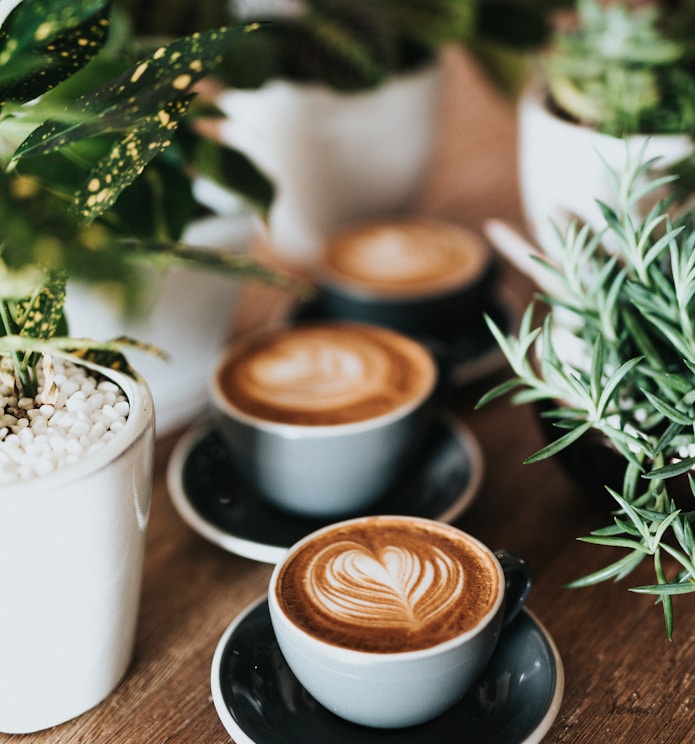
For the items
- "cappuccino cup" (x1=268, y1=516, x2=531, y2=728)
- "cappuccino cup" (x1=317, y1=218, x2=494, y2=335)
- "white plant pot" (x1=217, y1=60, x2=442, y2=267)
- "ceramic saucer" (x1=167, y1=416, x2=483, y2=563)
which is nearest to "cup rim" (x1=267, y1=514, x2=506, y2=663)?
"cappuccino cup" (x1=268, y1=516, x2=531, y2=728)

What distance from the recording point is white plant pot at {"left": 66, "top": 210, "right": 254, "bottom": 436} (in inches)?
28.8

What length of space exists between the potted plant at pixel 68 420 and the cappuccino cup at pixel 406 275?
0.35m

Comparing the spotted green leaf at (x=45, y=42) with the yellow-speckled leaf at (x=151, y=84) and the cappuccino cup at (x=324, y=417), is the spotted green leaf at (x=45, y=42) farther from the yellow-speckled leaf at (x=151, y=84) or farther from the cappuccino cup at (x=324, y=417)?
the cappuccino cup at (x=324, y=417)

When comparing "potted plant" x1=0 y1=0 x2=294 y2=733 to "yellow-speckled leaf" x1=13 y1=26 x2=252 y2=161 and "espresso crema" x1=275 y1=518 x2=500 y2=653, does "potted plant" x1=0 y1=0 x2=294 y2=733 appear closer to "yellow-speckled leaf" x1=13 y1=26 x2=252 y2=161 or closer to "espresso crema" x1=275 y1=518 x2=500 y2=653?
"yellow-speckled leaf" x1=13 y1=26 x2=252 y2=161

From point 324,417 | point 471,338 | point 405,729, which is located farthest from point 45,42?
point 471,338

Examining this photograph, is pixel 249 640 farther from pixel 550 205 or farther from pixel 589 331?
pixel 550 205

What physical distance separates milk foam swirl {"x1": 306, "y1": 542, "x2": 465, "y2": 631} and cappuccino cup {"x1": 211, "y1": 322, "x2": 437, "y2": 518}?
0.37ft

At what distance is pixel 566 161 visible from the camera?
2.34ft

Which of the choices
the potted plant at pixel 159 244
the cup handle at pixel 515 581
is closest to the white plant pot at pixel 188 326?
the potted plant at pixel 159 244

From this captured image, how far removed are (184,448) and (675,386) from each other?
38 cm

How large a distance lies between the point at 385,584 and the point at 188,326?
37cm

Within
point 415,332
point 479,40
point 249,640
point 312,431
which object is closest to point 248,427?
point 312,431

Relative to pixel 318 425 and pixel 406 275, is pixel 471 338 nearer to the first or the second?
pixel 406 275

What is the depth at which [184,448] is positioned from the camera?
0.70 metres
